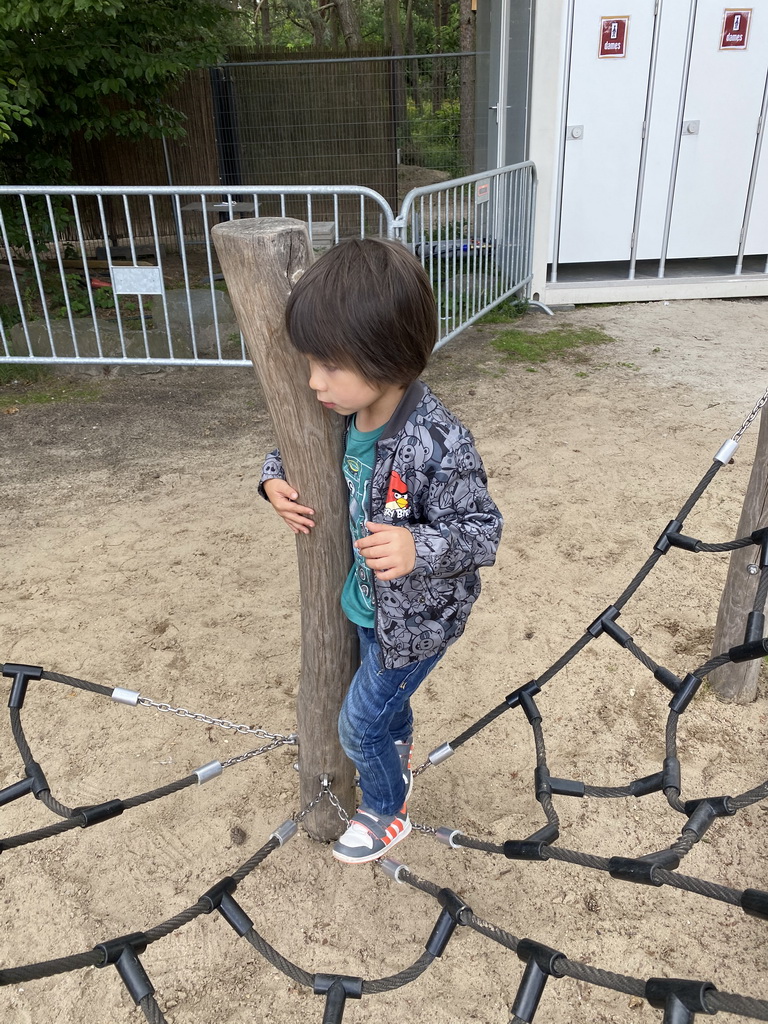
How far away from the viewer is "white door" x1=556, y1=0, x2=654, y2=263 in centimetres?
621

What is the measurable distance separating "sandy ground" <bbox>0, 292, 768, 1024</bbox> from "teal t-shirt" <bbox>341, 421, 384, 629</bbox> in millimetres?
773

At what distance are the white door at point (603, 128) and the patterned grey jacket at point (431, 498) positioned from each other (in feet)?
19.1

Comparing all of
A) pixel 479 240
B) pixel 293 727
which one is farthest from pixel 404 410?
pixel 479 240

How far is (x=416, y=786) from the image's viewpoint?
2.41m

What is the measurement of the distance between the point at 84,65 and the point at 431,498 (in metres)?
6.09

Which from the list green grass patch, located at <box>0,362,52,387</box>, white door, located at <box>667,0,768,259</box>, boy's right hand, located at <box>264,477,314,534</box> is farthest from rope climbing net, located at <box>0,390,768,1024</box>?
white door, located at <box>667,0,768,259</box>

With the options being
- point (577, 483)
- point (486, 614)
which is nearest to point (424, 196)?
point (577, 483)

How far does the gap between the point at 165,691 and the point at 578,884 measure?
1.43 m

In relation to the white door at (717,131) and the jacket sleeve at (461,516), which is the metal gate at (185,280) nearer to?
the white door at (717,131)

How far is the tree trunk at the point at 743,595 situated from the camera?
8.00 ft

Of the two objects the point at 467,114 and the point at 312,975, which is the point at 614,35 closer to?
the point at 467,114

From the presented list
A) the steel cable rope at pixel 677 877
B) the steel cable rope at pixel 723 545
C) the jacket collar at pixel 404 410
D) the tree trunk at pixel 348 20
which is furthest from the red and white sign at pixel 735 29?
the tree trunk at pixel 348 20

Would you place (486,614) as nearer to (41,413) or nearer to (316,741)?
(316,741)

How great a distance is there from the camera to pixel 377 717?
1.76m
